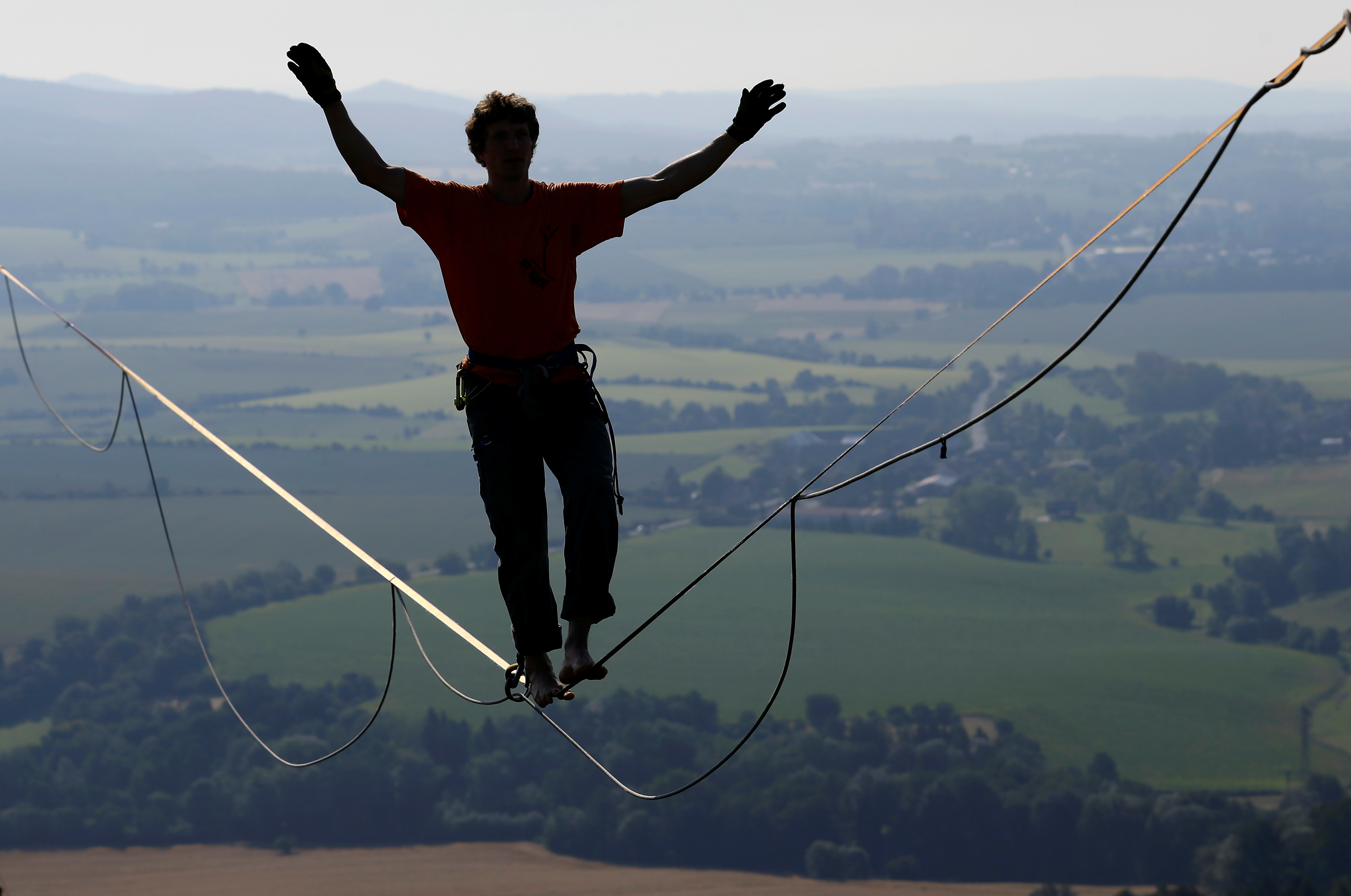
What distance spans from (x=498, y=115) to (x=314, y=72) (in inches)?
32.7

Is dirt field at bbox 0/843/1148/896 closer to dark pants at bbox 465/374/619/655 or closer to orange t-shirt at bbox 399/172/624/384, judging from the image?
dark pants at bbox 465/374/619/655

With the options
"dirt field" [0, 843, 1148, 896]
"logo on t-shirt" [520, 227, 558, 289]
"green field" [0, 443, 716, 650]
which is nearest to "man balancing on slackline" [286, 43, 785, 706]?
"logo on t-shirt" [520, 227, 558, 289]

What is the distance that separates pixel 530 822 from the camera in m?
109

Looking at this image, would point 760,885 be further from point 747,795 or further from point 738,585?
point 738,585

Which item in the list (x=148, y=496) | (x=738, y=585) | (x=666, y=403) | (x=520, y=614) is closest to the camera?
(x=520, y=614)

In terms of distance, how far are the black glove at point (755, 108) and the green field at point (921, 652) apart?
10422 centimetres

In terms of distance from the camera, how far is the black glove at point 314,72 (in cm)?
529

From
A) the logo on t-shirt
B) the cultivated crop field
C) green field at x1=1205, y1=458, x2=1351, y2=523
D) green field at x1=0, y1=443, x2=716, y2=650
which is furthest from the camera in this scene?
green field at x1=1205, y1=458, x2=1351, y2=523

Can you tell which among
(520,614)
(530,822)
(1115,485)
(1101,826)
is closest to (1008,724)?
(1101,826)

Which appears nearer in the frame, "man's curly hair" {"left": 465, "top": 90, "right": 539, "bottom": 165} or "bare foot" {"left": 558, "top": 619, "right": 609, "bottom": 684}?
"man's curly hair" {"left": 465, "top": 90, "right": 539, "bottom": 165}

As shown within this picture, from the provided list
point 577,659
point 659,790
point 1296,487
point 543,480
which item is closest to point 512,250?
point 543,480

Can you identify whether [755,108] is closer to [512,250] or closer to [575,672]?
[512,250]

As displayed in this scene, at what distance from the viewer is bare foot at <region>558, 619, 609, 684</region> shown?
6.36 meters

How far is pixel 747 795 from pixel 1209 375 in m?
122
